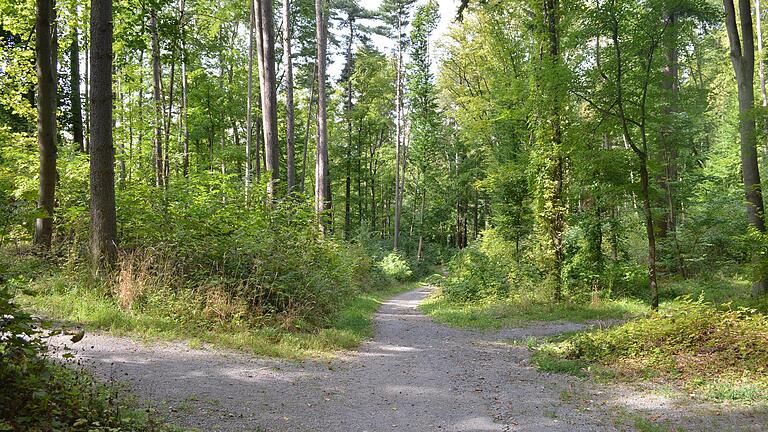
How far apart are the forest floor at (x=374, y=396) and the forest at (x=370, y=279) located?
43mm

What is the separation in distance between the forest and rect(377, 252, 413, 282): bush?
16.4ft

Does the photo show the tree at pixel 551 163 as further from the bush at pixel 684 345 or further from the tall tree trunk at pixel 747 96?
the bush at pixel 684 345

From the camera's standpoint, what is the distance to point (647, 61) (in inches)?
409

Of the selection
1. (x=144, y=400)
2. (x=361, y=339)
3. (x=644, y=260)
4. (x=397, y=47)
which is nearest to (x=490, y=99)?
(x=644, y=260)

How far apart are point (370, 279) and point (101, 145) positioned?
662 inches

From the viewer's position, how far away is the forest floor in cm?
486

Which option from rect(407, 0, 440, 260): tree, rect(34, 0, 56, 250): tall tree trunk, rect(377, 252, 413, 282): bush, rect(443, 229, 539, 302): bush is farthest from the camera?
rect(407, 0, 440, 260): tree

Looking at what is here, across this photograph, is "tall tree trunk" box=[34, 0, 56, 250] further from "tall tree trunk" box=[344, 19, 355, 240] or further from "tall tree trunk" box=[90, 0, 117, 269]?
"tall tree trunk" box=[344, 19, 355, 240]

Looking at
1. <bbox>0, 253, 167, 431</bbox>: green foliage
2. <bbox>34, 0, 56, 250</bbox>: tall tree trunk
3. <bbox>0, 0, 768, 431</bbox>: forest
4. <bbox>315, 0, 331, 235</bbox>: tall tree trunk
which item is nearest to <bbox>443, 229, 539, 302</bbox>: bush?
<bbox>0, 0, 768, 431</bbox>: forest

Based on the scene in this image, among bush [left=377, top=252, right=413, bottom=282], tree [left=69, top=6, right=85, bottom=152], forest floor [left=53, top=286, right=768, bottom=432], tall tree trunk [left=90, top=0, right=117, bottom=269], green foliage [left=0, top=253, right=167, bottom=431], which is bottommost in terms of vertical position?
bush [left=377, top=252, right=413, bottom=282]

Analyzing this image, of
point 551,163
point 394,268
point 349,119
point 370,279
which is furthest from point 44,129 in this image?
point 349,119

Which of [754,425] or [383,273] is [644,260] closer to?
[383,273]

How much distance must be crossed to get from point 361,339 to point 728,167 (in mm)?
24992

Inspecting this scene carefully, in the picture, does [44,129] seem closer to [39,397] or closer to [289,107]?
[289,107]
